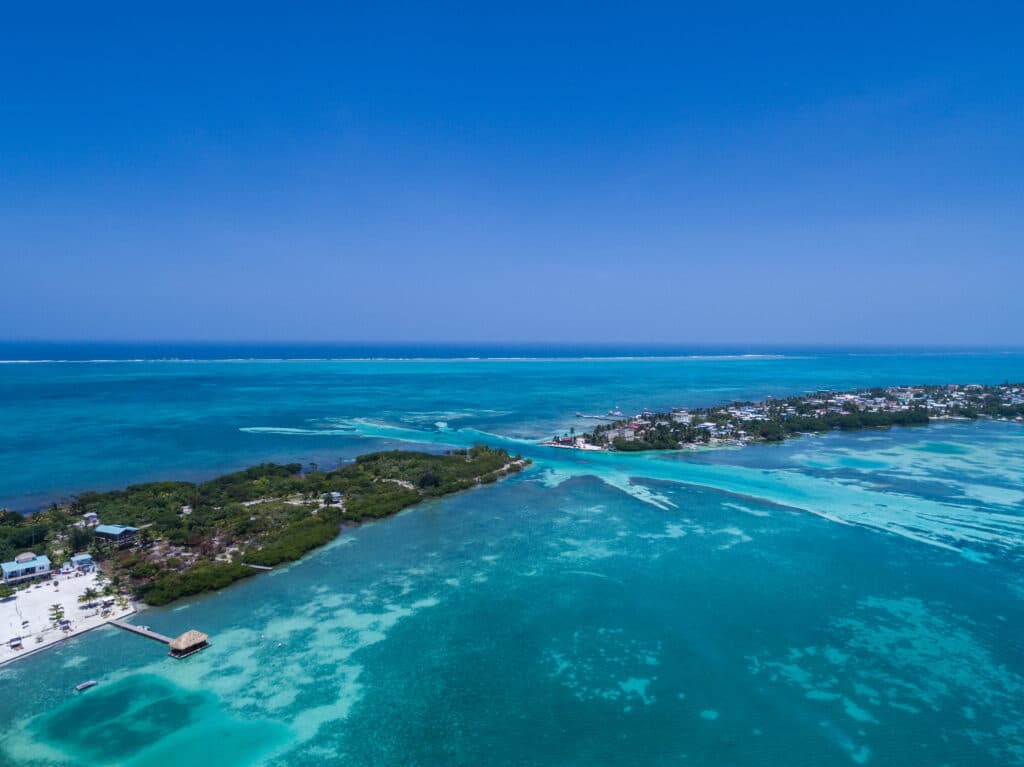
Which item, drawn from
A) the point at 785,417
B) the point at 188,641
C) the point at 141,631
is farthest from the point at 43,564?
the point at 785,417

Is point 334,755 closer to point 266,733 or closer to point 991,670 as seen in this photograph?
point 266,733

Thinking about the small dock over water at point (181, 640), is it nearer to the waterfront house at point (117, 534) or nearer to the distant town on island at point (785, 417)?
the waterfront house at point (117, 534)

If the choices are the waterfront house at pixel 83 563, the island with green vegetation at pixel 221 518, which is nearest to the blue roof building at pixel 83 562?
the waterfront house at pixel 83 563

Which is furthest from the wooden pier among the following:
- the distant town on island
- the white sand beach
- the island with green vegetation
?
the distant town on island

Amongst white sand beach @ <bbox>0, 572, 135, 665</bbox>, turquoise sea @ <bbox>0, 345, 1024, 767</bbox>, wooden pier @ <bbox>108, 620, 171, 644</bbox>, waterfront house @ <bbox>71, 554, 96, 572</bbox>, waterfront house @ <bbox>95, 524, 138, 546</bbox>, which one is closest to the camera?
turquoise sea @ <bbox>0, 345, 1024, 767</bbox>

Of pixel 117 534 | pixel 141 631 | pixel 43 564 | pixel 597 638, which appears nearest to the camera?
pixel 141 631

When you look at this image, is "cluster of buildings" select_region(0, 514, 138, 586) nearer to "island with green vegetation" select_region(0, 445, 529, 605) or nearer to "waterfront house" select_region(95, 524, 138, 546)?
"waterfront house" select_region(95, 524, 138, 546)

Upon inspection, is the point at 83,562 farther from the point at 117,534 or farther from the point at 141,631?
the point at 141,631
